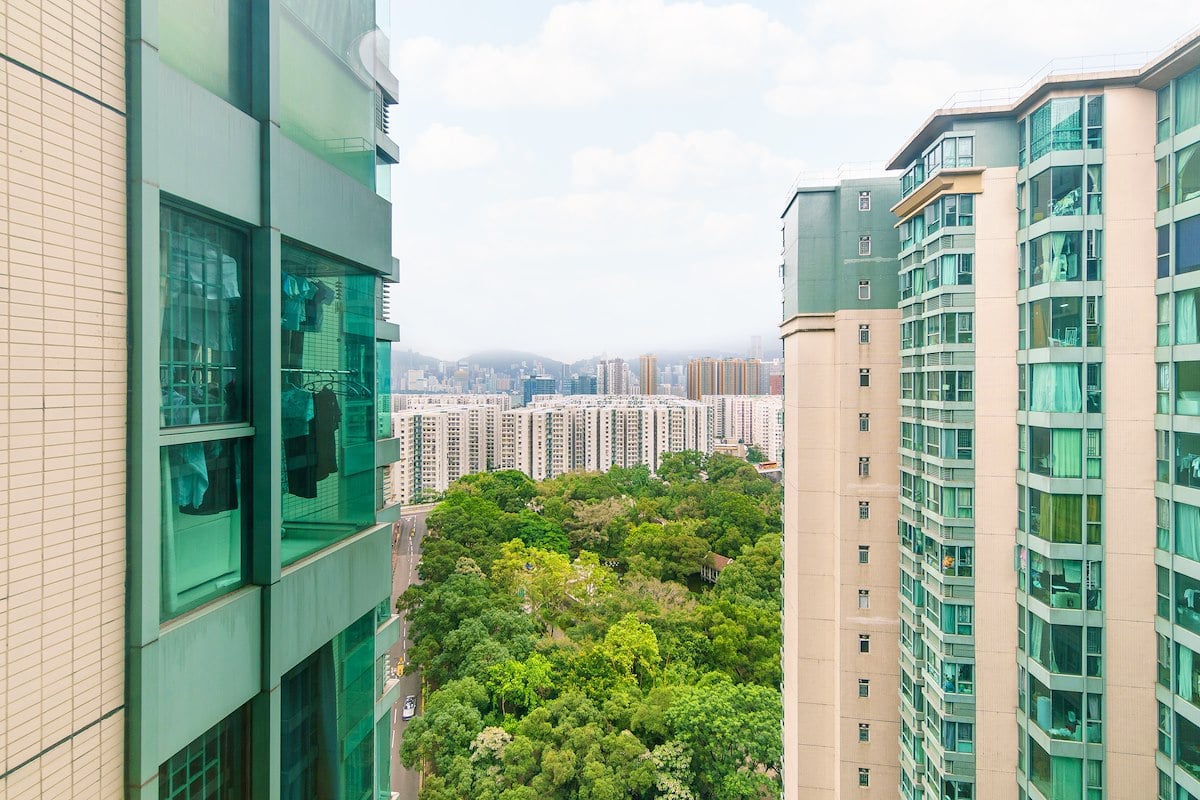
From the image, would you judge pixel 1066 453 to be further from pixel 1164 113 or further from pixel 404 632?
pixel 404 632

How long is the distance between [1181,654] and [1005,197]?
4283 millimetres

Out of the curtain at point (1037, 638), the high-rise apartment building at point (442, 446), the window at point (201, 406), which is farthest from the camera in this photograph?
the high-rise apartment building at point (442, 446)

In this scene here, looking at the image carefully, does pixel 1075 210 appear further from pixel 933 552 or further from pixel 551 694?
pixel 551 694

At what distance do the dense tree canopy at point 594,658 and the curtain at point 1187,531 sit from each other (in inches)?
274

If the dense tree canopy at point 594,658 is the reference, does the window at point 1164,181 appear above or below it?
above

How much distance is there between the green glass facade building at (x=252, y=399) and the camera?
1.76 metres

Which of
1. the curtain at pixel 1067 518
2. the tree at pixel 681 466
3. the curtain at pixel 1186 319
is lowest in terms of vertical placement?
the tree at pixel 681 466

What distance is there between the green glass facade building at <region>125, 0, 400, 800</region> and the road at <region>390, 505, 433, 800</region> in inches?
52.8

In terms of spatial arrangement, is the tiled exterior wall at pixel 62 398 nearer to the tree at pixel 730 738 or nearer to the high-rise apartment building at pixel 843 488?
the high-rise apartment building at pixel 843 488

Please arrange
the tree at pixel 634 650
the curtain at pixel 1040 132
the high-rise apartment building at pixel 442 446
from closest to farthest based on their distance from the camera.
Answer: the curtain at pixel 1040 132, the tree at pixel 634 650, the high-rise apartment building at pixel 442 446

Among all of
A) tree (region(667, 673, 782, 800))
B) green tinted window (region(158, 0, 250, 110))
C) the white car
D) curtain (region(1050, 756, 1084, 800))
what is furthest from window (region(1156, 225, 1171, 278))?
the white car

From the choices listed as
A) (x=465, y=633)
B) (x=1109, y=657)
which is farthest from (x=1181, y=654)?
(x=465, y=633)

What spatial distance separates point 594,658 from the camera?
12883 mm

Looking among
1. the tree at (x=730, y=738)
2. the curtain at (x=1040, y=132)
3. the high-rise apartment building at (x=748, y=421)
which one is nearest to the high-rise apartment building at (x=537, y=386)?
the high-rise apartment building at (x=748, y=421)
